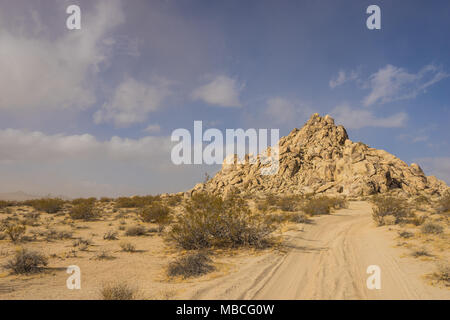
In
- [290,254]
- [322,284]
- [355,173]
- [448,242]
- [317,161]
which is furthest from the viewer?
[317,161]

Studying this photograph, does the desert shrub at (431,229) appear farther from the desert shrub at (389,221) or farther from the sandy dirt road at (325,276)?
the desert shrub at (389,221)

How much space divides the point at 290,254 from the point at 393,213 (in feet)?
36.5

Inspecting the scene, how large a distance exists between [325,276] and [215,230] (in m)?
4.41

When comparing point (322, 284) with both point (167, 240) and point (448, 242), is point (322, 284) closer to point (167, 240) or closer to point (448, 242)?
point (167, 240)

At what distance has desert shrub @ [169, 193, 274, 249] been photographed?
926 cm

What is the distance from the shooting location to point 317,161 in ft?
155

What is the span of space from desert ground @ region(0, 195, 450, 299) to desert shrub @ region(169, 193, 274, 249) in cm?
34

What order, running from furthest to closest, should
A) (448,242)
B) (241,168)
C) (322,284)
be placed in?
1. (241,168)
2. (448,242)
3. (322,284)

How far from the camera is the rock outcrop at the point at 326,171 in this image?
3788cm

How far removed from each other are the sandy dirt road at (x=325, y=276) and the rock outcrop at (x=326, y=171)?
98.0 feet

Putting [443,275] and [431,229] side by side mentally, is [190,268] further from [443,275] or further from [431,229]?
[431,229]

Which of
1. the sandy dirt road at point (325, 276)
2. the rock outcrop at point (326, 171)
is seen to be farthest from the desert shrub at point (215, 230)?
the rock outcrop at point (326, 171)
